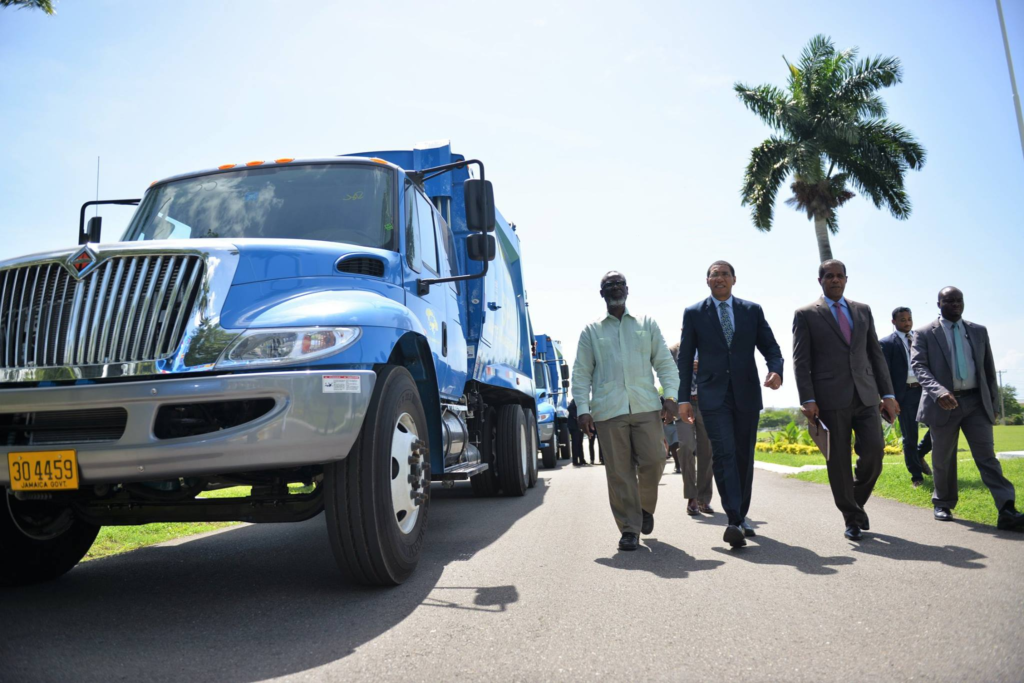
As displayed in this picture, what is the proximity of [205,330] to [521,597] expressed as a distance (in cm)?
215

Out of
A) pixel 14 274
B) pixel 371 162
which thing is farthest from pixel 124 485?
pixel 371 162

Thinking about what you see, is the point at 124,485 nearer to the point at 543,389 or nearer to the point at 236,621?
the point at 236,621

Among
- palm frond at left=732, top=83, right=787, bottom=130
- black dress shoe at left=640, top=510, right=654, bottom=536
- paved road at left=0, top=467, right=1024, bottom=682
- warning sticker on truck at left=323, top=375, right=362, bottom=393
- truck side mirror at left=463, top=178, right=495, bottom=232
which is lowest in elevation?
paved road at left=0, top=467, right=1024, bottom=682

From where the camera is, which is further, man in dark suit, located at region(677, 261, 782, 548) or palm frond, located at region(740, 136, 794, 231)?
palm frond, located at region(740, 136, 794, 231)

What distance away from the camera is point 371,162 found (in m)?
6.23

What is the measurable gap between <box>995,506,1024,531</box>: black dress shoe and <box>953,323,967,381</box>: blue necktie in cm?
113

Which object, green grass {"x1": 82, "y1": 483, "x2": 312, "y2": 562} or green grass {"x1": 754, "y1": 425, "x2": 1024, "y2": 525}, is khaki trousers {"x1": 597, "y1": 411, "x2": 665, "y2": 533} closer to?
green grass {"x1": 82, "y1": 483, "x2": 312, "y2": 562}

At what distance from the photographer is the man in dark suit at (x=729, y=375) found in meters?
6.18

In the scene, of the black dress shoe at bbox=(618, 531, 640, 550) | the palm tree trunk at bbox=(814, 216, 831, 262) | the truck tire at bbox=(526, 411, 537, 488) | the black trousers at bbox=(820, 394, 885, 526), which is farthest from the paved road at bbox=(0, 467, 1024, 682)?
the palm tree trunk at bbox=(814, 216, 831, 262)

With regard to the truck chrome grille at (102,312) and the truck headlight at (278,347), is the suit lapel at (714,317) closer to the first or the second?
the truck headlight at (278,347)

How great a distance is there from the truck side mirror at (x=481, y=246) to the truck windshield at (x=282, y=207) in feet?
2.09

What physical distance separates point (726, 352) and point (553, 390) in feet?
53.5

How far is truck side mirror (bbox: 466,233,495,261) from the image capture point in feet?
20.1

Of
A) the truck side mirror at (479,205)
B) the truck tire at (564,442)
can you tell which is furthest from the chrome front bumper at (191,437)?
the truck tire at (564,442)
